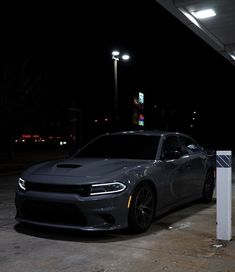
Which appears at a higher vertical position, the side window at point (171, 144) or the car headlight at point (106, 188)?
the side window at point (171, 144)

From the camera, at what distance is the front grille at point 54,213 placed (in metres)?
6.00

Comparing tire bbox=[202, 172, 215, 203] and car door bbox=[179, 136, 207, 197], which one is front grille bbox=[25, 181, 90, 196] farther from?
tire bbox=[202, 172, 215, 203]

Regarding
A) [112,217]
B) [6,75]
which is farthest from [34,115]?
[112,217]

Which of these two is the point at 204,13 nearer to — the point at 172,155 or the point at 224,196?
the point at 172,155

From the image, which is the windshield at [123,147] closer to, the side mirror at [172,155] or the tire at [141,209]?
the side mirror at [172,155]

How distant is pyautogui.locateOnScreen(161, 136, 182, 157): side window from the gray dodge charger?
21mm

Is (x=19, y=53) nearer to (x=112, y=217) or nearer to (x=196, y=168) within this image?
(x=196, y=168)

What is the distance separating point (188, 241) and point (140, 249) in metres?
0.78

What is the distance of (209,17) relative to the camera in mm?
11664

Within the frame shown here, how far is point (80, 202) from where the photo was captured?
5.93 m

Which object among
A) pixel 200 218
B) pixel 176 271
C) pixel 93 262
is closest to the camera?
pixel 176 271

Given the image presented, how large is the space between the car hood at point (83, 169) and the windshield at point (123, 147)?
391 millimetres

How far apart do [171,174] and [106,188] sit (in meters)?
1.68

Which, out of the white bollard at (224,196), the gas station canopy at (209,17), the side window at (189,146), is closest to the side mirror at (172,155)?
the side window at (189,146)
